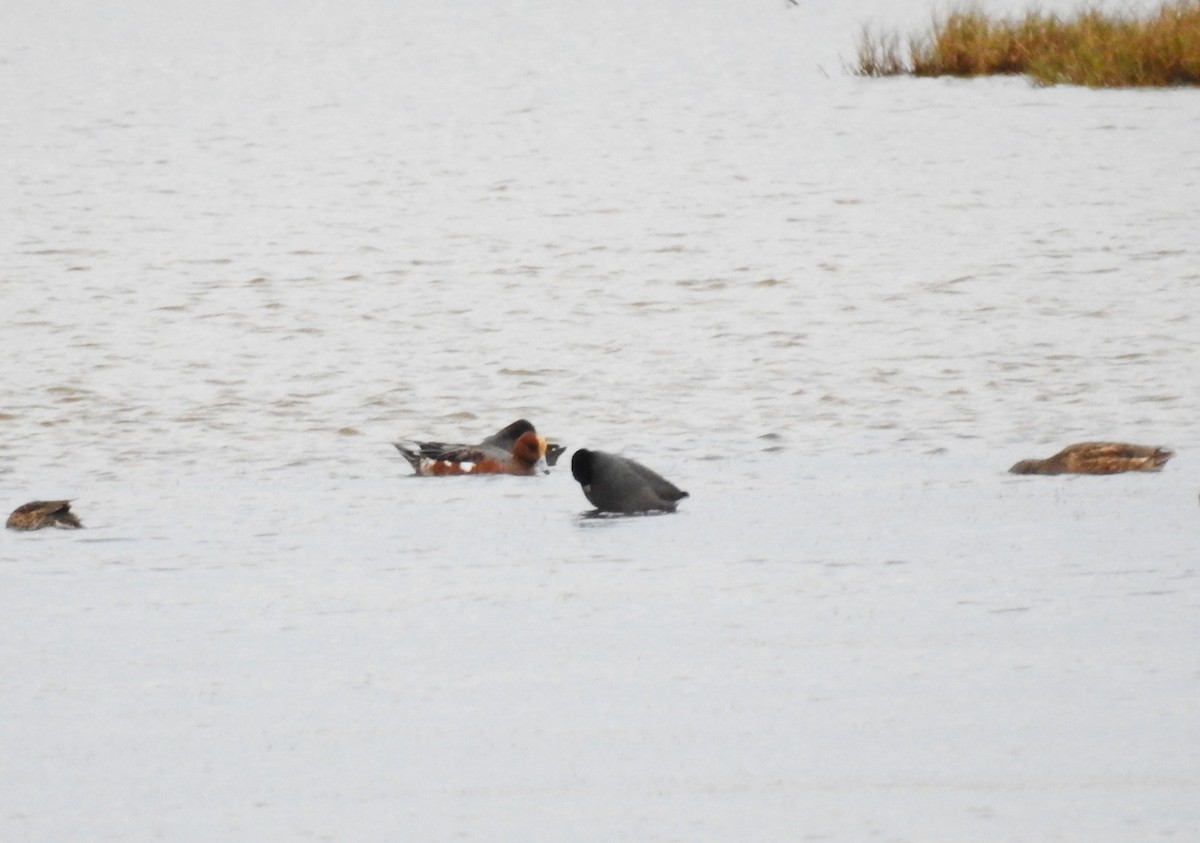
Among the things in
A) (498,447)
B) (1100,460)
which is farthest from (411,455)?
(1100,460)

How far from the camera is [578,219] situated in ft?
79.5

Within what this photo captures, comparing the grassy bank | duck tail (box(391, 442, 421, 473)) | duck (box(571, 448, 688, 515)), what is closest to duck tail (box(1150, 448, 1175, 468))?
duck (box(571, 448, 688, 515))

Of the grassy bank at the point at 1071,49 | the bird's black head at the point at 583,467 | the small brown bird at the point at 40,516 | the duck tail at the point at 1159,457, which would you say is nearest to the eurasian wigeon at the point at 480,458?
the bird's black head at the point at 583,467

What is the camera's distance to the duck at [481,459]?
1170 cm

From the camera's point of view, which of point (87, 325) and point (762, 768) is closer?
point (762, 768)

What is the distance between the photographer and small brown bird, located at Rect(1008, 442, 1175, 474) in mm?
10586

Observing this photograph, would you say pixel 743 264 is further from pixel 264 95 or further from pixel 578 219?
pixel 264 95

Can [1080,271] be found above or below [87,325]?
below

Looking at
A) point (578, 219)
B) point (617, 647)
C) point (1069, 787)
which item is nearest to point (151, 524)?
point (617, 647)

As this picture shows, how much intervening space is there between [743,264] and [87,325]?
21.8 ft

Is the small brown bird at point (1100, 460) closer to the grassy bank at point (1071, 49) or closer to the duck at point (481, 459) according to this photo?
the duck at point (481, 459)

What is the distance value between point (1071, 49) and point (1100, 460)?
817 inches

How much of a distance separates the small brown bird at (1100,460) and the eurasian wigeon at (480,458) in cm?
280

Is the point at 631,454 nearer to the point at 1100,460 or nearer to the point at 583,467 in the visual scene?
the point at 583,467
